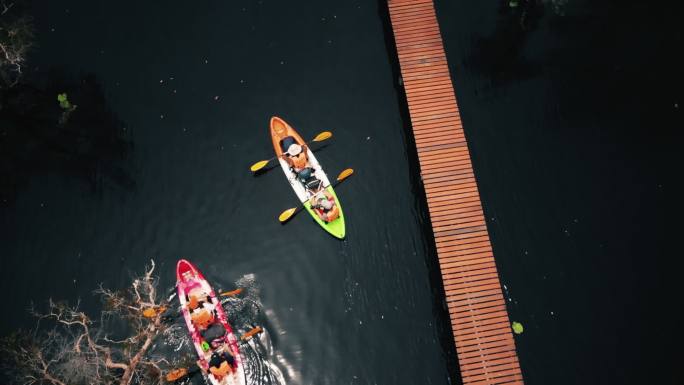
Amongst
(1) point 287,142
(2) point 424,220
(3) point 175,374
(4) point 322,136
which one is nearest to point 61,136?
(1) point 287,142

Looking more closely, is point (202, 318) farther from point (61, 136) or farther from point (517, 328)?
point (517, 328)

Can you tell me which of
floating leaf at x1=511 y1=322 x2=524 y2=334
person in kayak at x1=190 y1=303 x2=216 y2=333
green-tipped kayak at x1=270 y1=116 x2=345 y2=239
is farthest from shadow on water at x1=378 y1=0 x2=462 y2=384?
person in kayak at x1=190 y1=303 x2=216 y2=333

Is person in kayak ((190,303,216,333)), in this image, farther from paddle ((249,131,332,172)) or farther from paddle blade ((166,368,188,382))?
paddle ((249,131,332,172))

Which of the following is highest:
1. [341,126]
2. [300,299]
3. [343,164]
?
[341,126]

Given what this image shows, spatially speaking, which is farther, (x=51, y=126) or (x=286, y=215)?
(x=51, y=126)

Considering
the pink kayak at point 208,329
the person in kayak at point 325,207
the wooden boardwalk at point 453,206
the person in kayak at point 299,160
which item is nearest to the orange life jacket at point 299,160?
the person in kayak at point 299,160

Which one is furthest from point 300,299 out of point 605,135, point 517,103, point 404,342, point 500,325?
point 605,135

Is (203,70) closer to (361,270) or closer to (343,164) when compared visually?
(343,164)
